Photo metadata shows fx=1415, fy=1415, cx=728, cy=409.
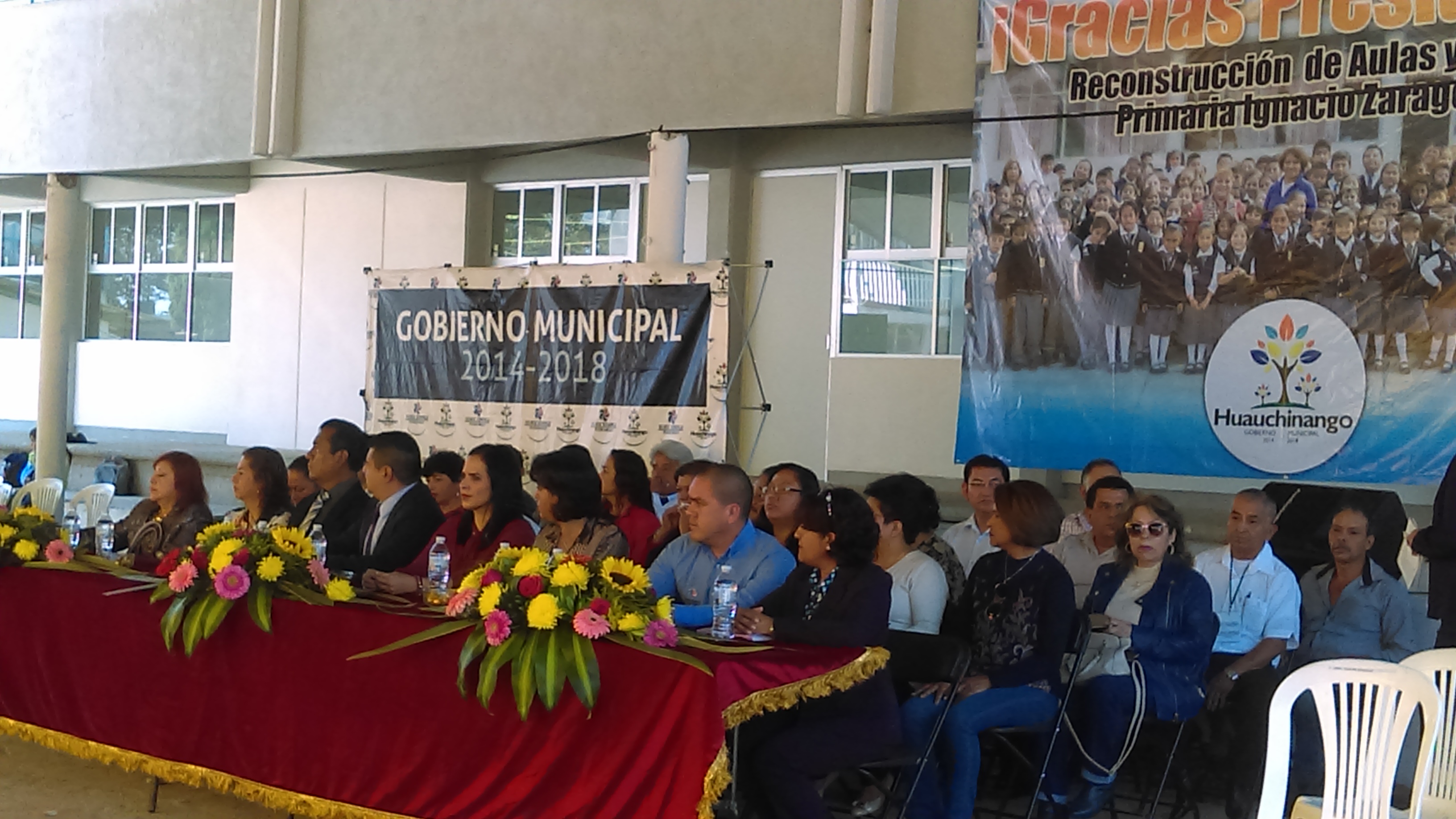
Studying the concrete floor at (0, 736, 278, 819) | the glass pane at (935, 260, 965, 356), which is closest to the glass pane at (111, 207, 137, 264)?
the glass pane at (935, 260, 965, 356)

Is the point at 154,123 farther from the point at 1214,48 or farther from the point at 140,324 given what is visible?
the point at 1214,48

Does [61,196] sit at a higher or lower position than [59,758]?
higher

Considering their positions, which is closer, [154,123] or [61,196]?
[154,123]

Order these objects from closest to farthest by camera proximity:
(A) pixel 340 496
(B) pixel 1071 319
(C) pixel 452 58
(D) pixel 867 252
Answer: (A) pixel 340 496 → (B) pixel 1071 319 → (C) pixel 452 58 → (D) pixel 867 252

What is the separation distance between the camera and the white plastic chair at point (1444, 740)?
12.8 ft

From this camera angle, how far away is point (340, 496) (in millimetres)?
6555

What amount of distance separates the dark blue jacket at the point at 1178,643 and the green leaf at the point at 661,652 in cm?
201

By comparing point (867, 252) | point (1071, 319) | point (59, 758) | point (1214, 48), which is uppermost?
point (1214, 48)

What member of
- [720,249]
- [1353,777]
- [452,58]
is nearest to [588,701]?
[1353,777]

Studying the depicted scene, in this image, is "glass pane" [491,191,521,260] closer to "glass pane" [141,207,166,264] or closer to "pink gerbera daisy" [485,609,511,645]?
"glass pane" [141,207,166,264]

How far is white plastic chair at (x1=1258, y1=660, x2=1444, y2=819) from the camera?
3.37 meters

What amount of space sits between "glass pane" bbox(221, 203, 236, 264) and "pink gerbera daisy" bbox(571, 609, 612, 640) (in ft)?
38.4

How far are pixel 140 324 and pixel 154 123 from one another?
181 inches

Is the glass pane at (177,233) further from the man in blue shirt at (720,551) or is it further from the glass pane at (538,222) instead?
the man in blue shirt at (720,551)
